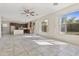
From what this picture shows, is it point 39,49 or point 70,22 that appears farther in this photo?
point 70,22

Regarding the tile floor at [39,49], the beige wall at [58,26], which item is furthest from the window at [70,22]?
the tile floor at [39,49]

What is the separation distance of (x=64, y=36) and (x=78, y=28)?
4.14 feet

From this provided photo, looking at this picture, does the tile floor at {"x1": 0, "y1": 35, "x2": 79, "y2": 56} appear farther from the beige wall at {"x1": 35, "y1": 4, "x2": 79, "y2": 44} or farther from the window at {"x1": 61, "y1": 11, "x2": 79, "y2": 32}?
the window at {"x1": 61, "y1": 11, "x2": 79, "y2": 32}

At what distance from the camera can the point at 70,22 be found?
338 inches

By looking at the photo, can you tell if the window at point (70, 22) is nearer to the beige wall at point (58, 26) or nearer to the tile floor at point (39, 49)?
the beige wall at point (58, 26)

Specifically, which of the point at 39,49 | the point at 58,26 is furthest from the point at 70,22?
the point at 39,49

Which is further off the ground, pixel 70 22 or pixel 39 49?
pixel 70 22

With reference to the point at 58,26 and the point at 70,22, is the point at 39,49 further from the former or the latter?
the point at 58,26

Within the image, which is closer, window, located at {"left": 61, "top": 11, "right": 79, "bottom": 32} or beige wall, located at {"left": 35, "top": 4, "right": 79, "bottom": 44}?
beige wall, located at {"left": 35, "top": 4, "right": 79, "bottom": 44}

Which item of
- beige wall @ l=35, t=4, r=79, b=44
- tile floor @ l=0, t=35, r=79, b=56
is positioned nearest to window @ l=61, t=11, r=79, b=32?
beige wall @ l=35, t=4, r=79, b=44

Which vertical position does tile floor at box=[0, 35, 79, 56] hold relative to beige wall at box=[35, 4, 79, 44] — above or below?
below

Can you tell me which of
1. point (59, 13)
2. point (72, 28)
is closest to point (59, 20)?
point (59, 13)

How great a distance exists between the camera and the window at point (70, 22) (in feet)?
26.1

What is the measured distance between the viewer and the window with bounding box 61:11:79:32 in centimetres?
795
